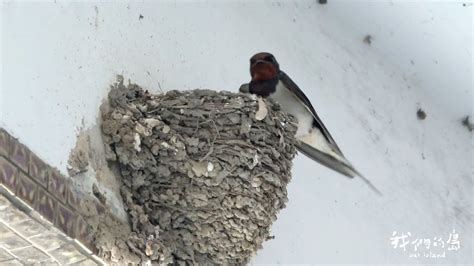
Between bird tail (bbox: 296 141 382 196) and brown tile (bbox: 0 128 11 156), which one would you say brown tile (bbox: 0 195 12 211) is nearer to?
brown tile (bbox: 0 128 11 156)

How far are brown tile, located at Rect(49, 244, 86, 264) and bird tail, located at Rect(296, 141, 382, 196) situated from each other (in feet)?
4.10

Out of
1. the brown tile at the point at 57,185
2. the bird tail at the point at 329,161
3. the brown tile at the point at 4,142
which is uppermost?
the bird tail at the point at 329,161

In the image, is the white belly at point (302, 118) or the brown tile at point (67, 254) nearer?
the brown tile at point (67, 254)

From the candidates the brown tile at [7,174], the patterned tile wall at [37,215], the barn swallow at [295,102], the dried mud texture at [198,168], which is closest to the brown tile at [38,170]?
the patterned tile wall at [37,215]

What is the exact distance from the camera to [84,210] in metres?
3.50

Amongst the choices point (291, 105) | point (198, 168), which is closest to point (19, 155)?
point (198, 168)

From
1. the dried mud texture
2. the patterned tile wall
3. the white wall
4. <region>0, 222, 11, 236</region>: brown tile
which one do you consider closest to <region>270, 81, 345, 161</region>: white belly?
the white wall

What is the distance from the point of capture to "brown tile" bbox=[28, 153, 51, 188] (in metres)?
3.27

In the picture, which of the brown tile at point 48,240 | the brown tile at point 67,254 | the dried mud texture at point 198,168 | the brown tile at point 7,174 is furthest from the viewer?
the dried mud texture at point 198,168

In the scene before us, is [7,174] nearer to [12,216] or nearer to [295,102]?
[12,216]

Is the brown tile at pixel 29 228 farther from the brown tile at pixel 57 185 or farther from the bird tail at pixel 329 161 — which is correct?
the bird tail at pixel 329 161

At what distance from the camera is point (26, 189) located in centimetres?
319

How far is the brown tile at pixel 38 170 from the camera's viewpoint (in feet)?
10.7

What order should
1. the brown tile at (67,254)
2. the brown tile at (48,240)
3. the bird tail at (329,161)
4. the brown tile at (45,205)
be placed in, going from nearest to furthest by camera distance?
the brown tile at (45,205) → the brown tile at (48,240) → the brown tile at (67,254) → the bird tail at (329,161)
